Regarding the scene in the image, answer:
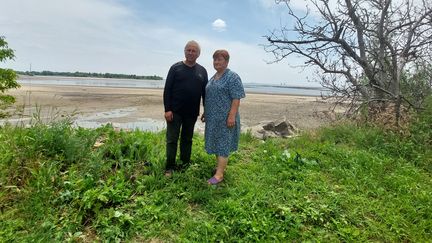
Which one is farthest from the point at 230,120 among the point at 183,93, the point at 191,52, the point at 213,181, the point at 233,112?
the point at 191,52

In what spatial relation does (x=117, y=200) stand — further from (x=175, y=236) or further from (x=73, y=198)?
(x=175, y=236)

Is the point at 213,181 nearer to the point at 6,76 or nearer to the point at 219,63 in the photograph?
the point at 219,63

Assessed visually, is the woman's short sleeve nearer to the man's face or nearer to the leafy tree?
the man's face

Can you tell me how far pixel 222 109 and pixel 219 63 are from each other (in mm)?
597

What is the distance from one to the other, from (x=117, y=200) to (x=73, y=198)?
18.3 inches

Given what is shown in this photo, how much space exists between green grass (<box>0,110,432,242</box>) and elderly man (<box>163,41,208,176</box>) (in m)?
0.59

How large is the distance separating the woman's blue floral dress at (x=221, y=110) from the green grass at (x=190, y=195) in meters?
0.53

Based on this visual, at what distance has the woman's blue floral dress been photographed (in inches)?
154

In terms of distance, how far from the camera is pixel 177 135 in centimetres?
412

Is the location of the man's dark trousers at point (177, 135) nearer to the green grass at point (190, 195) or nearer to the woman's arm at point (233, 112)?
the green grass at point (190, 195)

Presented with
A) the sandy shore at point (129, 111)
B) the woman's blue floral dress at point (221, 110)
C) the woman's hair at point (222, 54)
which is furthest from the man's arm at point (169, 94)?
the sandy shore at point (129, 111)

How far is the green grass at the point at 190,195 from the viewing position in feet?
10.2

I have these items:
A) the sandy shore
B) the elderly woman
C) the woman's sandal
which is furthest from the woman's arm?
the sandy shore

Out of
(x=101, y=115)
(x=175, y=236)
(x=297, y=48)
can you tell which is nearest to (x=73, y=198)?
(x=175, y=236)
